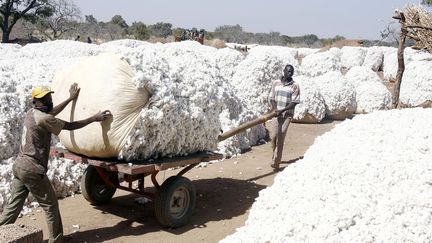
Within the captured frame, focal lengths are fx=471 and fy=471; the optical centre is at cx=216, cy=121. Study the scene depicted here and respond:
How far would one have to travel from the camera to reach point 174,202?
18.8 ft

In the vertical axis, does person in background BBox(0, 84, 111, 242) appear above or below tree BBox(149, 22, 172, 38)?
below

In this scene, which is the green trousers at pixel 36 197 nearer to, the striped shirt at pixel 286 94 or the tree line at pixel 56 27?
the striped shirt at pixel 286 94

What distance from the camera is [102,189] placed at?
20.9ft

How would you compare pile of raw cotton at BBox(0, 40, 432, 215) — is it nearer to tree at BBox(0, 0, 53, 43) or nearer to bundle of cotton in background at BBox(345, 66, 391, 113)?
bundle of cotton in background at BBox(345, 66, 391, 113)

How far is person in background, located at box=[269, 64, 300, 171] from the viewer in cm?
821

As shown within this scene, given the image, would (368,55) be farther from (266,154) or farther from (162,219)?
(162,219)

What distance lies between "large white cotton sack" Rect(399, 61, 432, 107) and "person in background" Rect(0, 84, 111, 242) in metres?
13.2

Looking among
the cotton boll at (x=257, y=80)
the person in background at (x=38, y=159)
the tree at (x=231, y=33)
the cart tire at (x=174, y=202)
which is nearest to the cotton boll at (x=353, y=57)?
the cotton boll at (x=257, y=80)

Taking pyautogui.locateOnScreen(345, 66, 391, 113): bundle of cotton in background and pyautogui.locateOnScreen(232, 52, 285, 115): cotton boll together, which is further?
pyautogui.locateOnScreen(345, 66, 391, 113): bundle of cotton in background

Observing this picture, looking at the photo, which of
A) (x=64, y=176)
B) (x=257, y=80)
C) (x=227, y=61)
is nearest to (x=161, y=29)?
(x=227, y=61)

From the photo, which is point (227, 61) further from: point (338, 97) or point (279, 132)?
point (279, 132)

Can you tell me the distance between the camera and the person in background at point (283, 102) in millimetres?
8211

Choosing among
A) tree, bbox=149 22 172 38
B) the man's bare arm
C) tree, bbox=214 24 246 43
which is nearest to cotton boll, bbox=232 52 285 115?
the man's bare arm

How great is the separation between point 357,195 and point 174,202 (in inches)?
105
